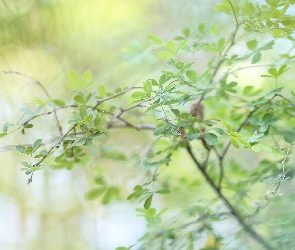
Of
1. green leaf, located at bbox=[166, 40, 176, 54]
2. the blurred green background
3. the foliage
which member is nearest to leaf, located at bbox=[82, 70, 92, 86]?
the foliage

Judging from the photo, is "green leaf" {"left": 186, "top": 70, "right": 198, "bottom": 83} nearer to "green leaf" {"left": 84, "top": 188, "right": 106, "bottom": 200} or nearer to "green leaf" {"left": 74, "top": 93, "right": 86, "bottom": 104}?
"green leaf" {"left": 74, "top": 93, "right": 86, "bottom": 104}

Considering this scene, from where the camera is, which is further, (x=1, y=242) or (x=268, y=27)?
(x=1, y=242)

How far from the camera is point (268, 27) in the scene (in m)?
0.58

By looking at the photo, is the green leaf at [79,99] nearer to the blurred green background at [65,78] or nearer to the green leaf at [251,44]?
the green leaf at [251,44]

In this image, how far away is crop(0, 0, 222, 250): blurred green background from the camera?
129cm

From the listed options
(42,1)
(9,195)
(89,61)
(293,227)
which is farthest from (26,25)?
(293,227)

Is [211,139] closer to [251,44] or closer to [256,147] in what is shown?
[256,147]

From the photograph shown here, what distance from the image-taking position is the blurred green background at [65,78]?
1.29 meters

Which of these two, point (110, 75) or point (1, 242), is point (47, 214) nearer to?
point (1, 242)

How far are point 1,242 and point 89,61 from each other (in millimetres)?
773

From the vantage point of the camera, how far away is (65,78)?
51.2 inches

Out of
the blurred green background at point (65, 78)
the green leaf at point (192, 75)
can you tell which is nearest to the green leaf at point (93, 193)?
the green leaf at point (192, 75)

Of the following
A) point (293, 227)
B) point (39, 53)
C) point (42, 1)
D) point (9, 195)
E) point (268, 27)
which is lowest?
point (293, 227)

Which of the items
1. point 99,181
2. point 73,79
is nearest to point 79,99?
point 73,79
